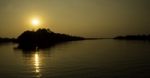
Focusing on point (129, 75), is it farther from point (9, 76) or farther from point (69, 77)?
point (9, 76)

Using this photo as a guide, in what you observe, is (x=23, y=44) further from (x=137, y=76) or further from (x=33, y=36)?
(x=137, y=76)

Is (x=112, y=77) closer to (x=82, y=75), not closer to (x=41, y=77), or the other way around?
(x=82, y=75)

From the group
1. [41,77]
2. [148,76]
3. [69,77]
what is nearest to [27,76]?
[41,77]

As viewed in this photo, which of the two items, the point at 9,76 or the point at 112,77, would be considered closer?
the point at 112,77

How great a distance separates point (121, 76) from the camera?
44688mm

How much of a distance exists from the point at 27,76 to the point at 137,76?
784 inches

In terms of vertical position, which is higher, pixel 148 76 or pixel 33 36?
pixel 33 36

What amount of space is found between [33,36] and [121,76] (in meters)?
127

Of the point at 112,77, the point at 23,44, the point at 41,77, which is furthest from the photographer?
the point at 23,44

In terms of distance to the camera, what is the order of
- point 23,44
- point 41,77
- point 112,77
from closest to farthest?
point 112,77 → point 41,77 → point 23,44

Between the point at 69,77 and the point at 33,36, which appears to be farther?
the point at 33,36

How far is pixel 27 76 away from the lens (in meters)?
48.7

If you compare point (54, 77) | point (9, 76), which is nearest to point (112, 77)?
point (54, 77)

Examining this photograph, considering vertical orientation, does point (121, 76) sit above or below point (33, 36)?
below
